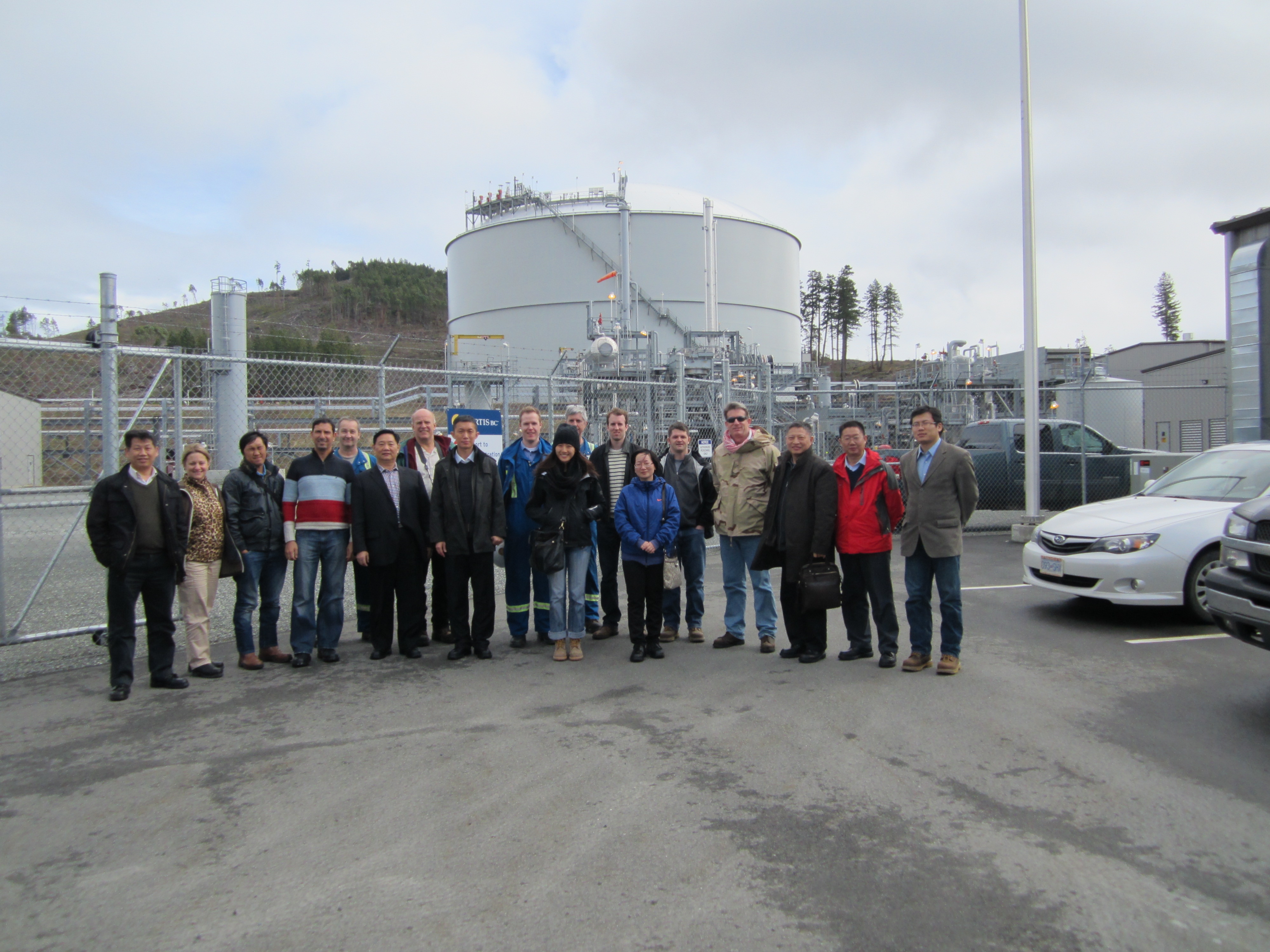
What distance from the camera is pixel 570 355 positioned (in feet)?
109

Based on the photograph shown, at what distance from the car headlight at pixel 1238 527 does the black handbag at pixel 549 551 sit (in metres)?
4.62

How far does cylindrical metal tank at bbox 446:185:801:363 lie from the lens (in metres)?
35.4

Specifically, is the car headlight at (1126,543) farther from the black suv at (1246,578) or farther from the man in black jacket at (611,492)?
the man in black jacket at (611,492)

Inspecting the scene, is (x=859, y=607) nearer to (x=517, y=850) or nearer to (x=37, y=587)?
(x=517, y=850)

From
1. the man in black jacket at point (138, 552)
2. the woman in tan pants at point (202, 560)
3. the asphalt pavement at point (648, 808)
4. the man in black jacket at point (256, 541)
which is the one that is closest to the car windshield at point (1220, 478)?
the asphalt pavement at point (648, 808)

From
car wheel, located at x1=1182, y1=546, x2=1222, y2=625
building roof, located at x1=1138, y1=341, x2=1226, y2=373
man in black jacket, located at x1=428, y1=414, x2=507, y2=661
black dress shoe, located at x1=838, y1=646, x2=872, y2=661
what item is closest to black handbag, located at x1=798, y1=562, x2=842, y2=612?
black dress shoe, located at x1=838, y1=646, x2=872, y2=661

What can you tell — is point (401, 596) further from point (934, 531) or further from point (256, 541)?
point (934, 531)

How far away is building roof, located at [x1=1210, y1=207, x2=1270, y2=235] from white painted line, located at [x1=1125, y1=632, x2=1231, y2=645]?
9.62 m

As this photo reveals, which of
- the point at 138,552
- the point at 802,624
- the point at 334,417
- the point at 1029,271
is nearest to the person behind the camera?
the point at 138,552

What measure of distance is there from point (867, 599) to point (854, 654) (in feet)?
1.62

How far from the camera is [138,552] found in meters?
5.72

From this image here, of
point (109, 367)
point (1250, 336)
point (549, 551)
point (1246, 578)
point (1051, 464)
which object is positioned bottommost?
point (1246, 578)

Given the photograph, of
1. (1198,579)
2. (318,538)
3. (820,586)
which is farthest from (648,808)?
(1198,579)

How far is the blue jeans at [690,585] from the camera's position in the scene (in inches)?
286
